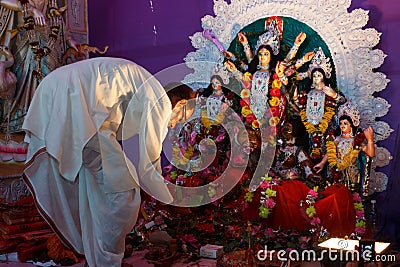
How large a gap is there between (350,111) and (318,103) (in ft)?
0.99

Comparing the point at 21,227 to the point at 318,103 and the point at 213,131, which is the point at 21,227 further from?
the point at 318,103

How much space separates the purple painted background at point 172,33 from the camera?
4180 millimetres

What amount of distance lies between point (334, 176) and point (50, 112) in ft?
7.79

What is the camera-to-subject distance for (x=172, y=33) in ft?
17.8

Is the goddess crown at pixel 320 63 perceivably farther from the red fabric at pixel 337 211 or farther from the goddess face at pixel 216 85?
the red fabric at pixel 337 211

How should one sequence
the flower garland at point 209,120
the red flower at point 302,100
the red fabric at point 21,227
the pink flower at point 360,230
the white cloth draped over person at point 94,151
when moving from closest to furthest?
the white cloth draped over person at point 94,151 → the pink flower at point 360,230 → the red fabric at point 21,227 → the red flower at point 302,100 → the flower garland at point 209,120

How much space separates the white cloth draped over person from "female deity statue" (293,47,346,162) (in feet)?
5.62

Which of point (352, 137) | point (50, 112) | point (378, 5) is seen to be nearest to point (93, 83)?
point (50, 112)

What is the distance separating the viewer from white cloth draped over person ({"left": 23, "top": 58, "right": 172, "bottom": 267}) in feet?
9.66

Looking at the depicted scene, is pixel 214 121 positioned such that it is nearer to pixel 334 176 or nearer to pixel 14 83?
pixel 334 176

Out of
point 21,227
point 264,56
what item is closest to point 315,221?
point 264,56

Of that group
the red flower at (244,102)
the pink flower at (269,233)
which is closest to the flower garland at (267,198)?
the pink flower at (269,233)

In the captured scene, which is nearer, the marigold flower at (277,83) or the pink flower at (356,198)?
the pink flower at (356,198)

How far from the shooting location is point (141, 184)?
123 inches
